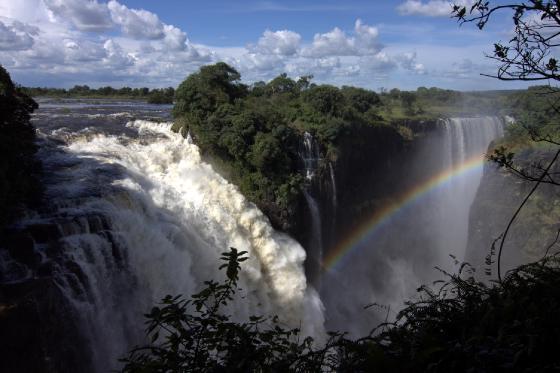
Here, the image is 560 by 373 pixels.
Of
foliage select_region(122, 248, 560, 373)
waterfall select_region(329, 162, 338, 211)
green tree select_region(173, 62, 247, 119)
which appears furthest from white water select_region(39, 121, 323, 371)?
waterfall select_region(329, 162, 338, 211)

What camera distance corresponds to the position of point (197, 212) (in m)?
18.9

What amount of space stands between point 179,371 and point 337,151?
28076mm

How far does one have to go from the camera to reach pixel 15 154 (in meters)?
13.6

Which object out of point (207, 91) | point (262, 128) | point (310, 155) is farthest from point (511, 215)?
point (207, 91)

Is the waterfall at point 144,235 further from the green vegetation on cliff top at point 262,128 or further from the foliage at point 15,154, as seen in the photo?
the green vegetation on cliff top at point 262,128

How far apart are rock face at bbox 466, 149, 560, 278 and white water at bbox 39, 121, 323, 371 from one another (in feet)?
38.2

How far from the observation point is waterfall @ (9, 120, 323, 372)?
12.5 metres

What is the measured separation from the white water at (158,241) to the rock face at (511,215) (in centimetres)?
1163

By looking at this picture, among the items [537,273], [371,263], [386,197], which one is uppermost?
[537,273]

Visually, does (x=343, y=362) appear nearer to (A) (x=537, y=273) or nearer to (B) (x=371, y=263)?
(A) (x=537, y=273)

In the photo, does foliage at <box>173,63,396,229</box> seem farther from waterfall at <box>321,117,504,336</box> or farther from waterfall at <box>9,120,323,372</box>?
waterfall at <box>321,117,504,336</box>

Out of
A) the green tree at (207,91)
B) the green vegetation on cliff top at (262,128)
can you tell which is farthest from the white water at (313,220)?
the green tree at (207,91)

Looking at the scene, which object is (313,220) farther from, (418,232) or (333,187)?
(418,232)

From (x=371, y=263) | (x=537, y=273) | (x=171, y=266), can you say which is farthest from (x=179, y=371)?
(x=371, y=263)
